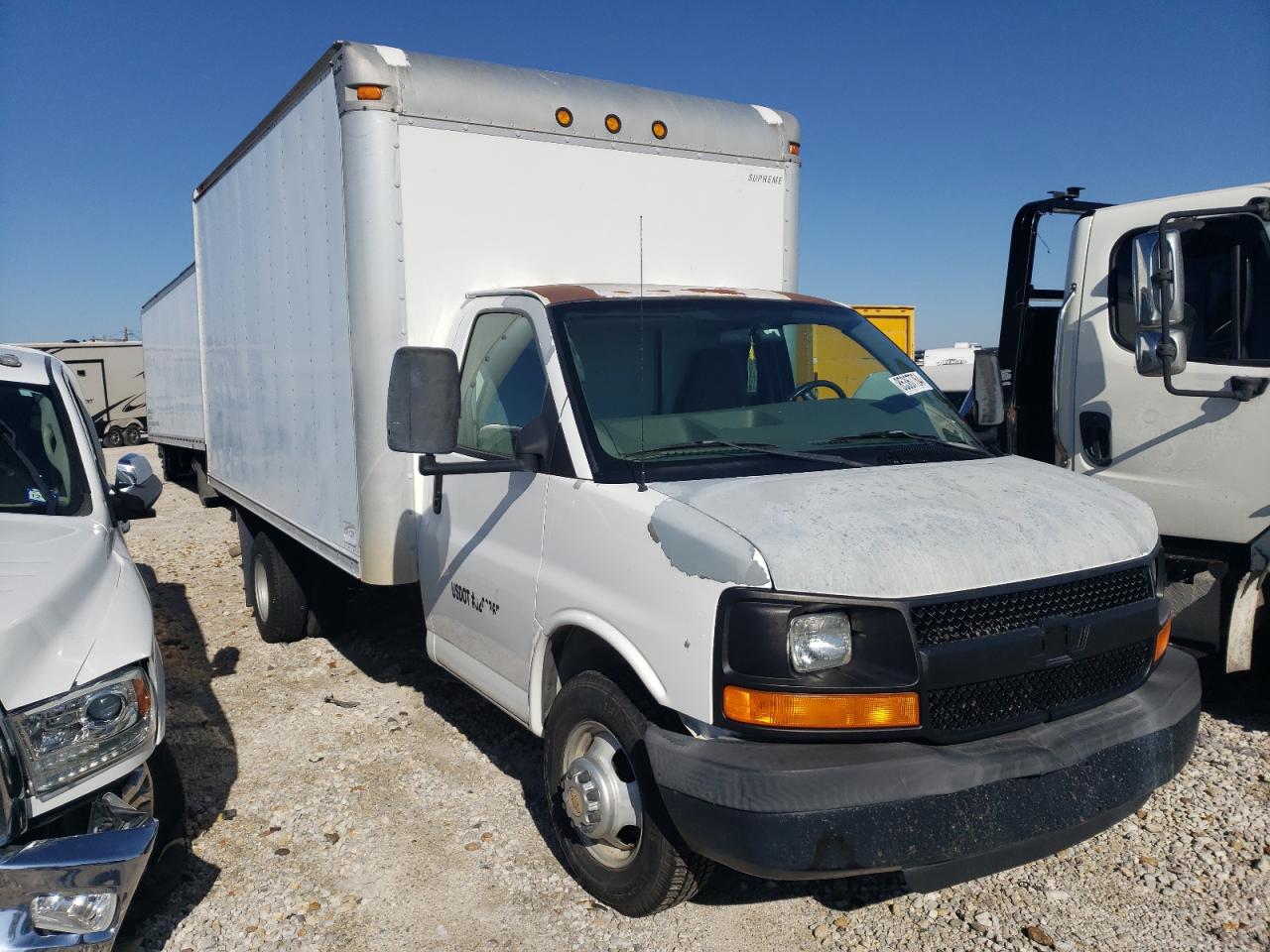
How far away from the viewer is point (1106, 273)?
516 centimetres

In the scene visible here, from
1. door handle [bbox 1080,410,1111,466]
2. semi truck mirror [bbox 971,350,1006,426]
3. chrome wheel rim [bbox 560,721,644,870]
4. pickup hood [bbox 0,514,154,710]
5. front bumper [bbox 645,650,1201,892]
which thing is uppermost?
semi truck mirror [bbox 971,350,1006,426]

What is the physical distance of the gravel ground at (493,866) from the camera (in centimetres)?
341

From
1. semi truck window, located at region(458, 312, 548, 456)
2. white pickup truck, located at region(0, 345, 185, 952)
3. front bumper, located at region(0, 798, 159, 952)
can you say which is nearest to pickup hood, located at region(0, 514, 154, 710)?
white pickup truck, located at region(0, 345, 185, 952)

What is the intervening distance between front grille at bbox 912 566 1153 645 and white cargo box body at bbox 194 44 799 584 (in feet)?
9.12

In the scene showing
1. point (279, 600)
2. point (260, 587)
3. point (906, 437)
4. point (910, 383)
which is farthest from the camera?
point (260, 587)

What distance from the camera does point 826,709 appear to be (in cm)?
272

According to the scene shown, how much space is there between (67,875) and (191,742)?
2.77 metres

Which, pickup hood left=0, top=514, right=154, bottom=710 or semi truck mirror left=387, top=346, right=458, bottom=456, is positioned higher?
semi truck mirror left=387, top=346, right=458, bottom=456

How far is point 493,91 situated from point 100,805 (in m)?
3.55

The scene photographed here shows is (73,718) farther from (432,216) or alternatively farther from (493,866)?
(432,216)

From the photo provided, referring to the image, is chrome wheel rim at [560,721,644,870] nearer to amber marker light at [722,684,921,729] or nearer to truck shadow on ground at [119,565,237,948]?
amber marker light at [722,684,921,729]

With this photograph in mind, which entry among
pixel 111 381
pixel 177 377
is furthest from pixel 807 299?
pixel 111 381

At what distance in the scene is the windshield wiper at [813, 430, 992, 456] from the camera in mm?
3720

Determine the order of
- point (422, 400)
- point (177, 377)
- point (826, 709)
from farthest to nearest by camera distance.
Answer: point (177, 377) < point (422, 400) < point (826, 709)
